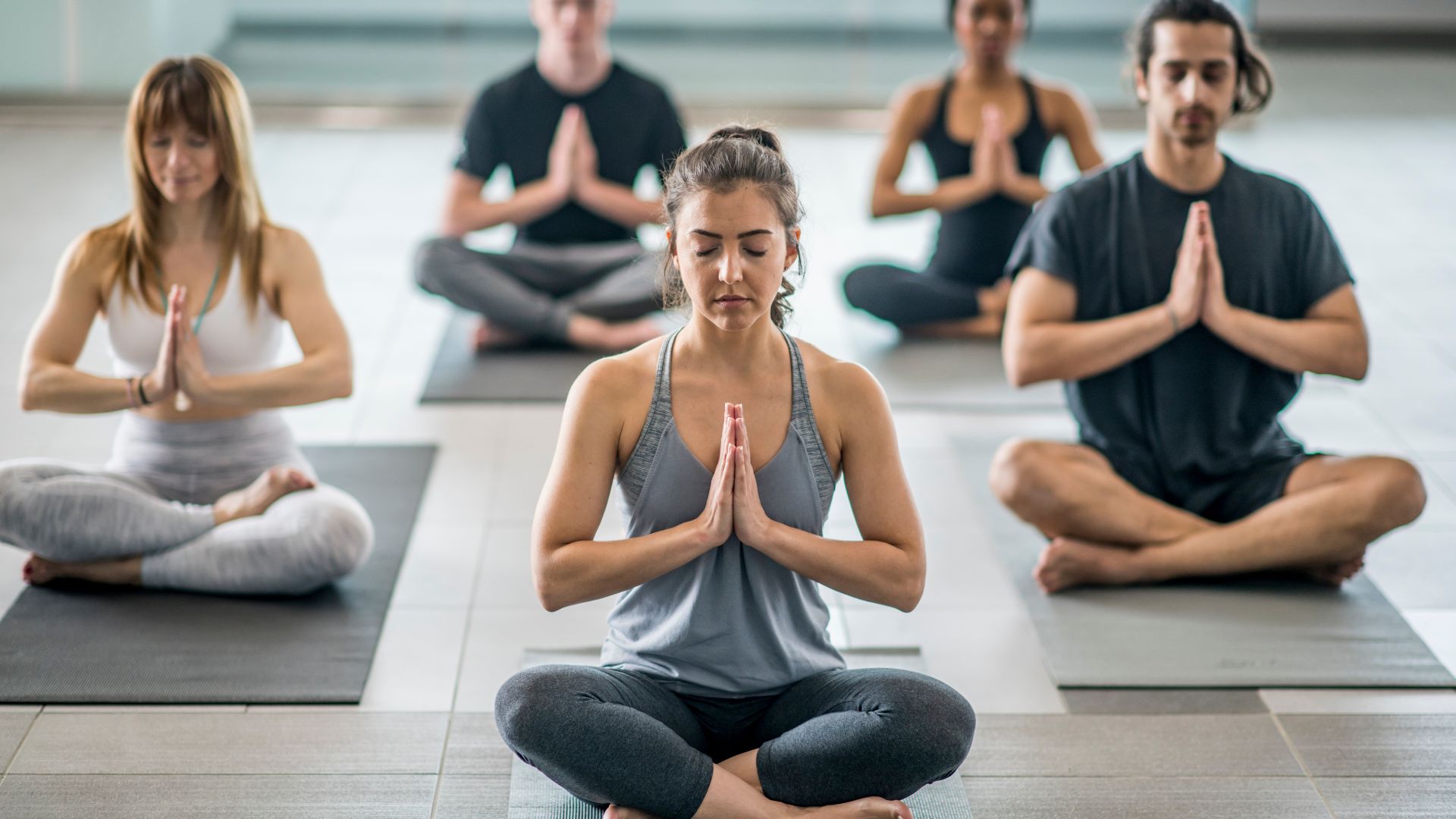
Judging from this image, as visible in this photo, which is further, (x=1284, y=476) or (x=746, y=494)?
(x=1284, y=476)

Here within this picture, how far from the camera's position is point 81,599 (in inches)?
107

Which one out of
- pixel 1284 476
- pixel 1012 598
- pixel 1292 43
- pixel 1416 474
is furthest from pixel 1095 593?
pixel 1292 43

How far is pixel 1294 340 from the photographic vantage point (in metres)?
2.74

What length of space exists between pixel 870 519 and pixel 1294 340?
3.61ft

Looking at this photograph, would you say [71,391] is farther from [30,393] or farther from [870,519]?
[870,519]

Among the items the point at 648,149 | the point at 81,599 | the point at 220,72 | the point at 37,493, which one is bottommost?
the point at 81,599

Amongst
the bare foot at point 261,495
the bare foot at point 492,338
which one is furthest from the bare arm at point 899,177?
the bare foot at point 261,495

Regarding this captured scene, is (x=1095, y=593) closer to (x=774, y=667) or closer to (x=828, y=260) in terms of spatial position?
(x=774, y=667)

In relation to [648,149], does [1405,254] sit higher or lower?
lower

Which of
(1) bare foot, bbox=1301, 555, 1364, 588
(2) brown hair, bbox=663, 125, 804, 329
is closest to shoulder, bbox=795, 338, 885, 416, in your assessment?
(2) brown hair, bbox=663, 125, 804, 329

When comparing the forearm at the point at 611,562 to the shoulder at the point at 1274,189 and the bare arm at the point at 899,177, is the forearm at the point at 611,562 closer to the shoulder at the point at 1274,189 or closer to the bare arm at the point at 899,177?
the shoulder at the point at 1274,189

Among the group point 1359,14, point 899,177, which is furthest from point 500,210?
point 1359,14

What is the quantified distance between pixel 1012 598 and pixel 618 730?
1.11 metres

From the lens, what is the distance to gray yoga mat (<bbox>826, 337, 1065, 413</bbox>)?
12.2 feet
